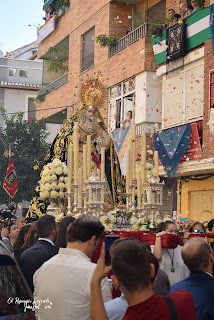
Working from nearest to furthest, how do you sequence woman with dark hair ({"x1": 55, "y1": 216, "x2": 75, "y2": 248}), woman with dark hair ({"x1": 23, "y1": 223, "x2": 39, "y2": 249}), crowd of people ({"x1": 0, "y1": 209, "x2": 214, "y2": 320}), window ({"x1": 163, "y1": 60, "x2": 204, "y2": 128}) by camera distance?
crowd of people ({"x1": 0, "y1": 209, "x2": 214, "y2": 320})
woman with dark hair ({"x1": 55, "y1": 216, "x2": 75, "y2": 248})
woman with dark hair ({"x1": 23, "y1": 223, "x2": 39, "y2": 249})
window ({"x1": 163, "y1": 60, "x2": 204, "y2": 128})

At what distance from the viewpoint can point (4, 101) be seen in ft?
137

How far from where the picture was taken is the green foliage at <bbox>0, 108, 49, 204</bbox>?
3008 centimetres

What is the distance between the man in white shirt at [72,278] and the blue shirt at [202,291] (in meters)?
0.56

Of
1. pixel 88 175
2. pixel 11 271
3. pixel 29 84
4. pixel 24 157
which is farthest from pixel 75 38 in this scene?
pixel 11 271

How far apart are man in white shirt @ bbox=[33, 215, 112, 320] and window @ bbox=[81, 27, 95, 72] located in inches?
840

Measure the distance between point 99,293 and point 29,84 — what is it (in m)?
39.4

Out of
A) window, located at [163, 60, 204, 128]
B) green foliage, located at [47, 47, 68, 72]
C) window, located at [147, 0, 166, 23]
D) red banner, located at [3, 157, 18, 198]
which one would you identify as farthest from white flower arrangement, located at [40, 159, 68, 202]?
green foliage, located at [47, 47, 68, 72]

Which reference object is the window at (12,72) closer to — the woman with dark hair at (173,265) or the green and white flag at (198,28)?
the green and white flag at (198,28)

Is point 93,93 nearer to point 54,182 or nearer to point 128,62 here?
point 54,182

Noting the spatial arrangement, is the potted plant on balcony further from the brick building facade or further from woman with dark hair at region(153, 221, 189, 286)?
→ woman with dark hair at region(153, 221, 189, 286)

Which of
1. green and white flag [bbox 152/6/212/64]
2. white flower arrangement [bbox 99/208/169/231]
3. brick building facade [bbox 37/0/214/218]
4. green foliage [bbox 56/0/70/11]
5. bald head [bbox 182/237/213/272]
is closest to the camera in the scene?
bald head [bbox 182/237/213/272]

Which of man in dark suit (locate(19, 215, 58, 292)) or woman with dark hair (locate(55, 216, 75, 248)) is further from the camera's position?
woman with dark hair (locate(55, 216, 75, 248))

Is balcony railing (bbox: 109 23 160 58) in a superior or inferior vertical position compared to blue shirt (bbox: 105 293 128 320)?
superior

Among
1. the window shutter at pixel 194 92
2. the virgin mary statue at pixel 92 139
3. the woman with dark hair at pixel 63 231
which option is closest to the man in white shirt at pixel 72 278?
the woman with dark hair at pixel 63 231
